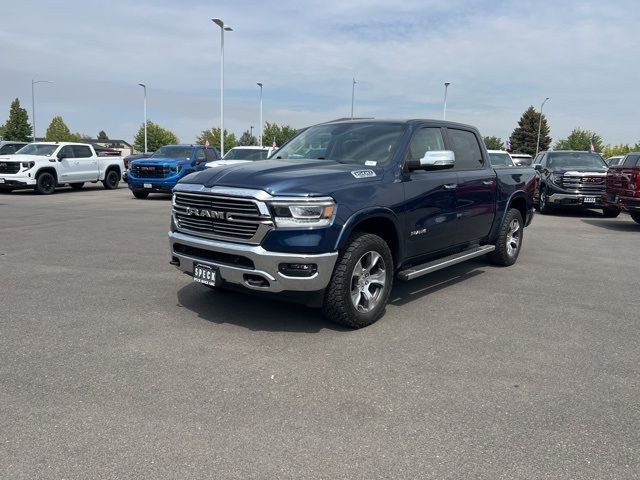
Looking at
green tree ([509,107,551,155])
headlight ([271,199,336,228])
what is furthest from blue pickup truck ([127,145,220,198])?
green tree ([509,107,551,155])

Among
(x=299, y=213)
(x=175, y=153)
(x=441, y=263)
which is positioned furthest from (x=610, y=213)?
(x=299, y=213)

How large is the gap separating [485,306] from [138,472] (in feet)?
13.3

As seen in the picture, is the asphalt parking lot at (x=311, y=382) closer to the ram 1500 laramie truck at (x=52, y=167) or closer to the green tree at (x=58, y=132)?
the ram 1500 laramie truck at (x=52, y=167)

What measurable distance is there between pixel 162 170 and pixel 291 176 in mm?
14312

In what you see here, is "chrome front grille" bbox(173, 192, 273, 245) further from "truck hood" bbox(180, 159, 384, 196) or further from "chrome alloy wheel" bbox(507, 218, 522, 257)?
"chrome alloy wheel" bbox(507, 218, 522, 257)

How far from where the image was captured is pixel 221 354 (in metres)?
4.22

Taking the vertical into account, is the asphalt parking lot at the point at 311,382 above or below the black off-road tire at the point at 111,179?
below

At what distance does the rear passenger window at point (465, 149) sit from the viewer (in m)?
6.45

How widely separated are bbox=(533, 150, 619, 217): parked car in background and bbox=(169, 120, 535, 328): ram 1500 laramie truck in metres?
9.95

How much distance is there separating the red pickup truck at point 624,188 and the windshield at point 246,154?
11144 mm

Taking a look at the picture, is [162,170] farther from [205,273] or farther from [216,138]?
[216,138]

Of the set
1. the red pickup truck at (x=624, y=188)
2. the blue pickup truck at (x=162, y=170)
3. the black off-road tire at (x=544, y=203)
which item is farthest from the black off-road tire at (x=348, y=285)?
the blue pickup truck at (x=162, y=170)

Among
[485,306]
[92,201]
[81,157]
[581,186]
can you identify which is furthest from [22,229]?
[581,186]

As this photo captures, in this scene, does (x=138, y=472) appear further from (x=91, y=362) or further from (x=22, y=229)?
(x=22, y=229)
